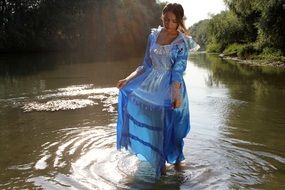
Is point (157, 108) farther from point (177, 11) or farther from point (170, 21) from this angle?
point (177, 11)

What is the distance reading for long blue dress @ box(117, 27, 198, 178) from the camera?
17.7 ft

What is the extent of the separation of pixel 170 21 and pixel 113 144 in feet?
8.81

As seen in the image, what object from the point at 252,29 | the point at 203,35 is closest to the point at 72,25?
the point at 252,29

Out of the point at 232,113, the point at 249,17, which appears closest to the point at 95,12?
the point at 249,17

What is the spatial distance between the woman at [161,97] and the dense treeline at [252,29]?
74.5ft

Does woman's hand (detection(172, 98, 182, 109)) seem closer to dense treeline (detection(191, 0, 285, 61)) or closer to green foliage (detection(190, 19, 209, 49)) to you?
dense treeline (detection(191, 0, 285, 61))

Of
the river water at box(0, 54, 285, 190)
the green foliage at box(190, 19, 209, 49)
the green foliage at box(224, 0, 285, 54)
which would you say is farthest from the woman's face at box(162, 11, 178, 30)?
the green foliage at box(190, 19, 209, 49)

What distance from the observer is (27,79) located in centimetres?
1789

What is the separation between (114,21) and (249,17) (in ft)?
52.6

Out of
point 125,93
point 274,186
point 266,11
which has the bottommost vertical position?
point 274,186

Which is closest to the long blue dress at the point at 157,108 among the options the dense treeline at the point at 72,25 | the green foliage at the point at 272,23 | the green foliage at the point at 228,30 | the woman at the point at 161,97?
the woman at the point at 161,97

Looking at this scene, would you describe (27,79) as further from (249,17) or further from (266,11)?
(249,17)

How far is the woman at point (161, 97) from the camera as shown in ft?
17.6

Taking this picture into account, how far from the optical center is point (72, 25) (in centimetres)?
4553
